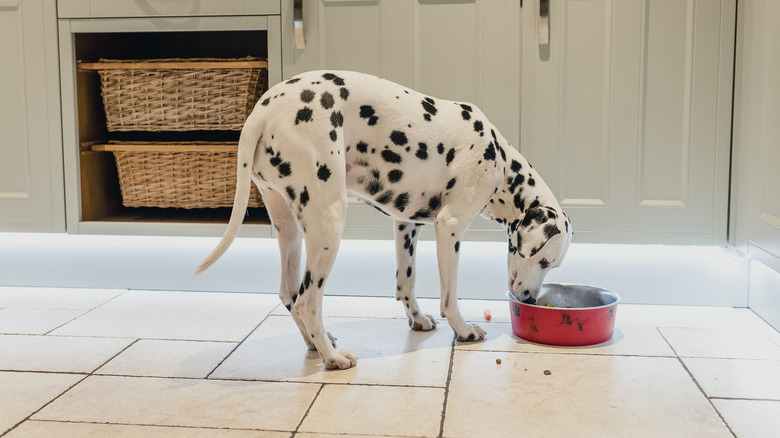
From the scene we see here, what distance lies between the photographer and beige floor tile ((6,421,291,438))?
1.72 m

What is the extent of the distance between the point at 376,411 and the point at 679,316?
4.67 feet

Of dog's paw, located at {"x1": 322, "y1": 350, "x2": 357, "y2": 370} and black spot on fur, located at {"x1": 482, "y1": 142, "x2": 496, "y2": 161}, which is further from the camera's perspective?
black spot on fur, located at {"x1": 482, "y1": 142, "x2": 496, "y2": 161}

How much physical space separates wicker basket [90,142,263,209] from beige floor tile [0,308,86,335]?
0.55m

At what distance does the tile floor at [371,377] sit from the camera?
5.87 ft

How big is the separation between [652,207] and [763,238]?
40 centimetres

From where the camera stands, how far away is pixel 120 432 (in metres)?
1.73

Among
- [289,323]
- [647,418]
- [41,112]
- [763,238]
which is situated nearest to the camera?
[647,418]

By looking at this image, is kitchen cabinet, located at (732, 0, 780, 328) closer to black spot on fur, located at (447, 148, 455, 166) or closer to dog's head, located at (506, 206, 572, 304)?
dog's head, located at (506, 206, 572, 304)

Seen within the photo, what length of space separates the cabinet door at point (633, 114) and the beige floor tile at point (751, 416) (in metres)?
0.98

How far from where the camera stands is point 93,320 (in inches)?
107

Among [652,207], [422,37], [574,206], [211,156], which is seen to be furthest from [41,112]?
[652,207]

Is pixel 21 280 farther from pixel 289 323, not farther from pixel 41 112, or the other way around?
pixel 289 323

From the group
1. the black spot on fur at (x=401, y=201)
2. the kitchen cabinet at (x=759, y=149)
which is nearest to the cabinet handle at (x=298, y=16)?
the black spot on fur at (x=401, y=201)

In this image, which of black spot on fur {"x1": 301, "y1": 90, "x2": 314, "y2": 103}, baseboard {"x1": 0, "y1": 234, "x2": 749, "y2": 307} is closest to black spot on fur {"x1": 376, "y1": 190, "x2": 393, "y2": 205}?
black spot on fur {"x1": 301, "y1": 90, "x2": 314, "y2": 103}
